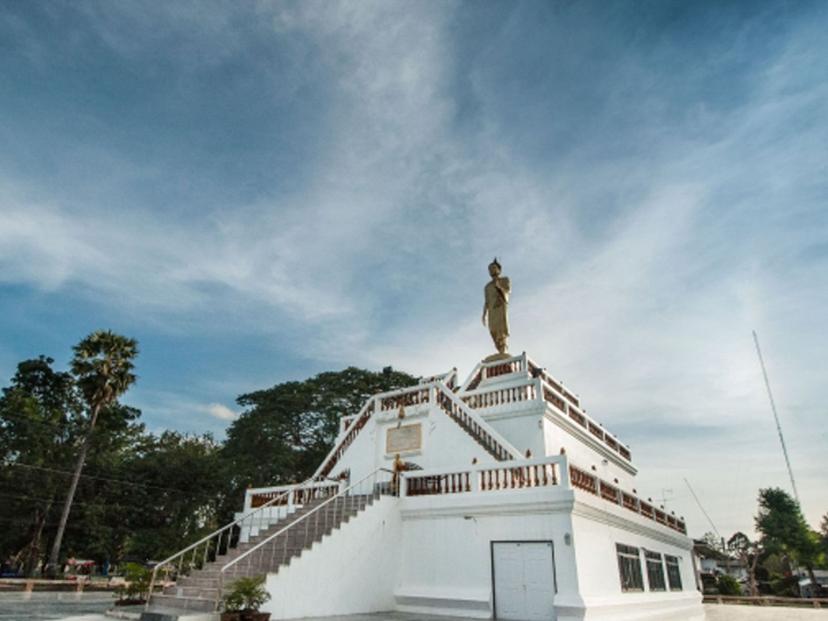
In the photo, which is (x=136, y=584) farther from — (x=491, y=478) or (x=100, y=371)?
(x=100, y=371)

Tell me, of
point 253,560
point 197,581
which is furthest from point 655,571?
point 197,581

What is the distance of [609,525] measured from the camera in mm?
14328

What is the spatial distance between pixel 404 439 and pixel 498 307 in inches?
345

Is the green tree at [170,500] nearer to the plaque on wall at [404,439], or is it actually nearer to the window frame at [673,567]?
the plaque on wall at [404,439]

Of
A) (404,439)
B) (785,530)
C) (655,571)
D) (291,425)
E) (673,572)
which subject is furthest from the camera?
(785,530)

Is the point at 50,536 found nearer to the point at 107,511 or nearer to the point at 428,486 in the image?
the point at 107,511

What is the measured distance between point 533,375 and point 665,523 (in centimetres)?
757

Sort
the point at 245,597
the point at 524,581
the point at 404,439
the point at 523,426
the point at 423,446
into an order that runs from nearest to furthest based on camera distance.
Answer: the point at 245,597 → the point at 524,581 → the point at 423,446 → the point at 523,426 → the point at 404,439

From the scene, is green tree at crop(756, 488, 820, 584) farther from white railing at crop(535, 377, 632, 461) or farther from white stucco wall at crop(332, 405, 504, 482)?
white stucco wall at crop(332, 405, 504, 482)

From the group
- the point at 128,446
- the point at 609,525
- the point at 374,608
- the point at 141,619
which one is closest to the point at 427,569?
the point at 374,608

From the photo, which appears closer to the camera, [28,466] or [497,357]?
[497,357]

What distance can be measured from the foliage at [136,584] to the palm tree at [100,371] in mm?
20881

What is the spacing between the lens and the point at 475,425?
1725cm

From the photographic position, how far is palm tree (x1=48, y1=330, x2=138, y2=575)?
32156mm
